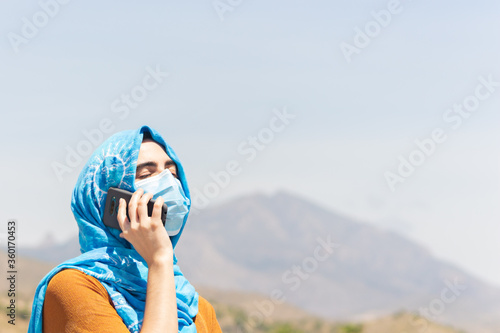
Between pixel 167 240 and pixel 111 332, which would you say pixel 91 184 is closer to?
pixel 167 240

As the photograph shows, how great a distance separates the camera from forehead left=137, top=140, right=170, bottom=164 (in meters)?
2.93

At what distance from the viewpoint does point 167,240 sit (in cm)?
258

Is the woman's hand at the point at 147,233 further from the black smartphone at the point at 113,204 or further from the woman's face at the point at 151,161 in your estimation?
the woman's face at the point at 151,161

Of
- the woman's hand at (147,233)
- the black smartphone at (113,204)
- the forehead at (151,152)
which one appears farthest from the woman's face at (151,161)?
the woman's hand at (147,233)

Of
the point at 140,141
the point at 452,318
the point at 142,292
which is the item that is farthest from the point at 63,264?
the point at 452,318

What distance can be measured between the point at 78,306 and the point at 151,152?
0.82m

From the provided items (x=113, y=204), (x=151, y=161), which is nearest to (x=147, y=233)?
(x=113, y=204)

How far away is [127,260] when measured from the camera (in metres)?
2.75

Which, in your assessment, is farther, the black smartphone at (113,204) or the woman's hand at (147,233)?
the black smartphone at (113,204)

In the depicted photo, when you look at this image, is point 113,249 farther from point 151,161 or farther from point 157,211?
point 151,161

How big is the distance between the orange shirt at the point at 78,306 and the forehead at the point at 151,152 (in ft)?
2.05

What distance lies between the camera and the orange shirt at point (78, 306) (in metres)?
2.42

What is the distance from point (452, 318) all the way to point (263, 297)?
12012 centimetres

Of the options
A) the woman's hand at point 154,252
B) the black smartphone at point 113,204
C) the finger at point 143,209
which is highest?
the black smartphone at point 113,204
